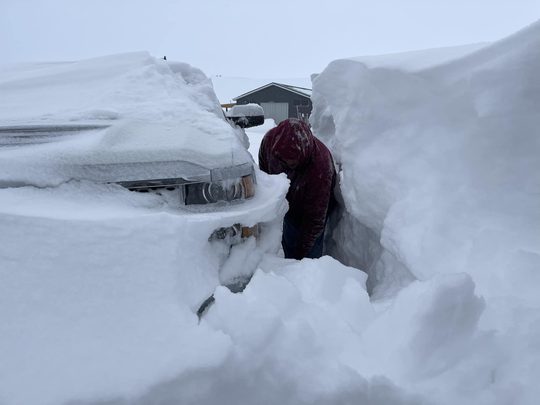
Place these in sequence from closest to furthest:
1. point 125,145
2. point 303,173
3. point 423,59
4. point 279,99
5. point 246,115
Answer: point 125,145 → point 423,59 → point 303,173 → point 246,115 → point 279,99

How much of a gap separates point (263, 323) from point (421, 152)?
1.22 meters

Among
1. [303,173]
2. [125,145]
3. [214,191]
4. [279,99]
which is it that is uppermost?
[125,145]

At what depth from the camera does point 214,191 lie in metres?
1.58

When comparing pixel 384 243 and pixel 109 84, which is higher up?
pixel 109 84

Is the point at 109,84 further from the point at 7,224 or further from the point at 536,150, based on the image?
the point at 536,150

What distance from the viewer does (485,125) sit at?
5.54 ft

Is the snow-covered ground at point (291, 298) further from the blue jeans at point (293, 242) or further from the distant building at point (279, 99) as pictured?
the distant building at point (279, 99)

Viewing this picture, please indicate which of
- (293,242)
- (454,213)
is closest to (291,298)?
(454,213)

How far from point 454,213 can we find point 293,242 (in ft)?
5.20

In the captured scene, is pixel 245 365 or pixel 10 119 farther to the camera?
pixel 10 119

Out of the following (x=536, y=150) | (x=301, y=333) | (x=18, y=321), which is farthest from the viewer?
(x=536, y=150)

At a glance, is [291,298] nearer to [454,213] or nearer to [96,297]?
[96,297]

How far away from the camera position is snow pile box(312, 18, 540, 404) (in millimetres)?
1222

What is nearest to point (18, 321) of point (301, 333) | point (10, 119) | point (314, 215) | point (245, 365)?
point (245, 365)
